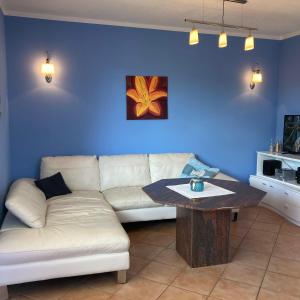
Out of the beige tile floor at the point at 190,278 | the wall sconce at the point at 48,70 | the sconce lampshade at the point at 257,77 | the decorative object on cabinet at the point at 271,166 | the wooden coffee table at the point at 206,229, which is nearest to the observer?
the beige tile floor at the point at 190,278

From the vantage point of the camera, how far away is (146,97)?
419cm

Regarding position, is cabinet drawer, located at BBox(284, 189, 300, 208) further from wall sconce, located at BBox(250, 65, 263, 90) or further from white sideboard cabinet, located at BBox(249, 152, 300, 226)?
wall sconce, located at BBox(250, 65, 263, 90)

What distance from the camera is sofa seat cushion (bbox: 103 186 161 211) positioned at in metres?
3.42

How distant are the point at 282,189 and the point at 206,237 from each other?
1824mm

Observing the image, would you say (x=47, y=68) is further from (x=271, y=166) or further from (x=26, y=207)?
(x=271, y=166)

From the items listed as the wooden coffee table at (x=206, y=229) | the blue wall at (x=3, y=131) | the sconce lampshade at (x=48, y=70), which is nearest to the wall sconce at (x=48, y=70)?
the sconce lampshade at (x=48, y=70)

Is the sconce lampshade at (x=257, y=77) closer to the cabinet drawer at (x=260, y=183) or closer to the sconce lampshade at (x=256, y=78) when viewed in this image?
the sconce lampshade at (x=256, y=78)

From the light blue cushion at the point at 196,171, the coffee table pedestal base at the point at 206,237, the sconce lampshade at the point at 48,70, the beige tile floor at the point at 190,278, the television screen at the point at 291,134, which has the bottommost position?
the beige tile floor at the point at 190,278

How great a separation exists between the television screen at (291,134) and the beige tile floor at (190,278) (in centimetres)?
145

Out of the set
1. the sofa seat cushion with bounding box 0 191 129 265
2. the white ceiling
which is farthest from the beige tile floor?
the white ceiling

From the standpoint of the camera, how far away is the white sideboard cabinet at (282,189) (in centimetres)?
381

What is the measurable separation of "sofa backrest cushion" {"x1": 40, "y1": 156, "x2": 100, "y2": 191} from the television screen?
275 cm

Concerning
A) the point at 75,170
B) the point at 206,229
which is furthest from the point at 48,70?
the point at 206,229

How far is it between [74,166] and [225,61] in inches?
104
